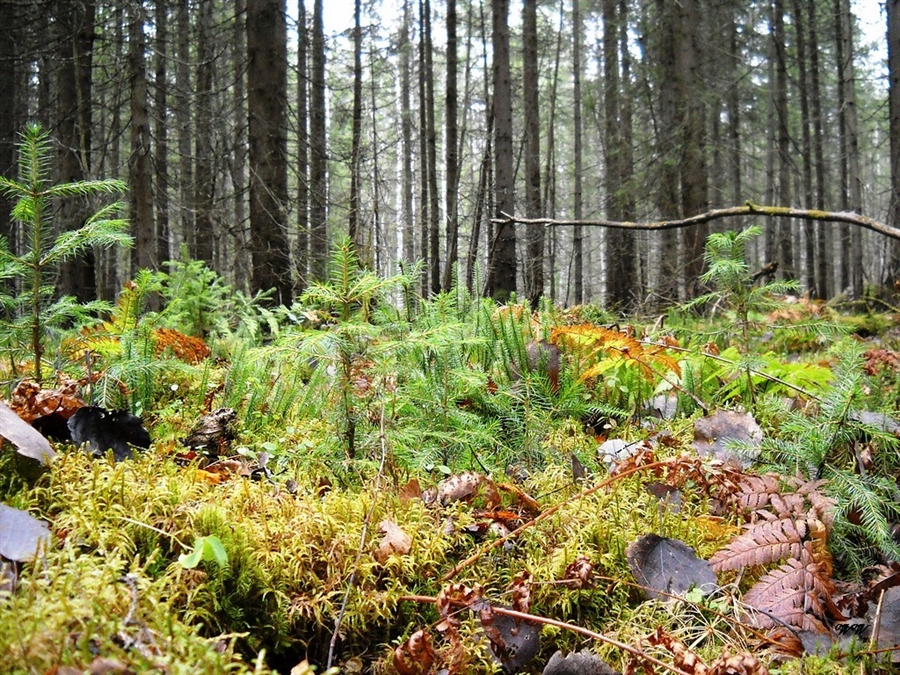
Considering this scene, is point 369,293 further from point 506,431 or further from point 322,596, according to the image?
point 322,596

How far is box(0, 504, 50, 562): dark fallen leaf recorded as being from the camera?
3.49 feet

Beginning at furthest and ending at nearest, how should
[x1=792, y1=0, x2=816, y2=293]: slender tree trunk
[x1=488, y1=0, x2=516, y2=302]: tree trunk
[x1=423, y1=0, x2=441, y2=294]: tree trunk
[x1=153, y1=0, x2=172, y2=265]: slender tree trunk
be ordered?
[x1=792, y1=0, x2=816, y2=293]: slender tree trunk
[x1=423, y1=0, x2=441, y2=294]: tree trunk
[x1=153, y1=0, x2=172, y2=265]: slender tree trunk
[x1=488, y1=0, x2=516, y2=302]: tree trunk

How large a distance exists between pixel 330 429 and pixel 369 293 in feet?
1.91

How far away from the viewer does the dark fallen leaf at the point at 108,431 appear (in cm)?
171

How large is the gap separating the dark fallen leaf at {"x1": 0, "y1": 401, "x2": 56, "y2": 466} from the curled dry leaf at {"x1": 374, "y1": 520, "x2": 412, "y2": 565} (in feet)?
2.93

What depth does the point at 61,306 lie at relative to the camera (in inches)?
87.2

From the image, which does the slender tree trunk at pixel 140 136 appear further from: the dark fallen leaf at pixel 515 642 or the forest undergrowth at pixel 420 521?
the dark fallen leaf at pixel 515 642

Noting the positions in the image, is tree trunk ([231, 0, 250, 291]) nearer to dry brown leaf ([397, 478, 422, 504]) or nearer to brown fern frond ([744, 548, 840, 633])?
dry brown leaf ([397, 478, 422, 504])

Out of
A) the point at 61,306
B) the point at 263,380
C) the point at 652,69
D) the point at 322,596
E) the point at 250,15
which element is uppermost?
the point at 652,69

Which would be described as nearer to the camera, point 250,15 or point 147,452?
point 147,452

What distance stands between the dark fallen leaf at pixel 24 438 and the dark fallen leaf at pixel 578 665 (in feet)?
4.45

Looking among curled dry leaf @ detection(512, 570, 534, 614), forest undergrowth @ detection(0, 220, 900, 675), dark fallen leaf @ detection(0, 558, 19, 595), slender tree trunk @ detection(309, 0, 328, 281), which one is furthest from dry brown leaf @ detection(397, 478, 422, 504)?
slender tree trunk @ detection(309, 0, 328, 281)

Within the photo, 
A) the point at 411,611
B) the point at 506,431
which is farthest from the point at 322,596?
the point at 506,431

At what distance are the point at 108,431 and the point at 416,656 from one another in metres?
1.21
